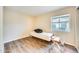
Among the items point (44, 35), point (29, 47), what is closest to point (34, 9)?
point (44, 35)

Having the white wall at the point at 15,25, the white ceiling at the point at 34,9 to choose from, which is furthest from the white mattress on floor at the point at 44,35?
the white ceiling at the point at 34,9

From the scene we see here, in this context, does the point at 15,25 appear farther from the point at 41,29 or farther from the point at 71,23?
the point at 71,23

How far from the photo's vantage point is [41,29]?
132 cm

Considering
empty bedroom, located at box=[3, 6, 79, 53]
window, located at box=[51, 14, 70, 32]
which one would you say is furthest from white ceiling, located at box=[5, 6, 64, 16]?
window, located at box=[51, 14, 70, 32]

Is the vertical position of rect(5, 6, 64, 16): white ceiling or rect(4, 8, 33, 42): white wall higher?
rect(5, 6, 64, 16): white ceiling

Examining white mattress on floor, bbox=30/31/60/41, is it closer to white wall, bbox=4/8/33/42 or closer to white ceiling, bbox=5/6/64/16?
white wall, bbox=4/8/33/42

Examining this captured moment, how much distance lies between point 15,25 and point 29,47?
41 cm

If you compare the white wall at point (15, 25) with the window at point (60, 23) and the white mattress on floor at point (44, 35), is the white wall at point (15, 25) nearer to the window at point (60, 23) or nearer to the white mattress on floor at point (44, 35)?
the white mattress on floor at point (44, 35)

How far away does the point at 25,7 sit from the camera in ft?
4.11

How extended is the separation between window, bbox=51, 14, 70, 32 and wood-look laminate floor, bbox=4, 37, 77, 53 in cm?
26

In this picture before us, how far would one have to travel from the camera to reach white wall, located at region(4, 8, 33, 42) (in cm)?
122
